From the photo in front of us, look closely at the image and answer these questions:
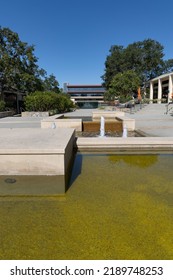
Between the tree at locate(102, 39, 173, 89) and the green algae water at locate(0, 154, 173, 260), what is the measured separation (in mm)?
59116

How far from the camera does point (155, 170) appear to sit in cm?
583

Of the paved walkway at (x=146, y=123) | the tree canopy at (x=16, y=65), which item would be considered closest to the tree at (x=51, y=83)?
the tree canopy at (x=16, y=65)

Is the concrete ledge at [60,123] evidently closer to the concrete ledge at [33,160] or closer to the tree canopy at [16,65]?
the concrete ledge at [33,160]

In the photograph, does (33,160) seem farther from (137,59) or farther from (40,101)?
(137,59)

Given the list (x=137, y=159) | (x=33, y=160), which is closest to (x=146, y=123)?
(x=137, y=159)

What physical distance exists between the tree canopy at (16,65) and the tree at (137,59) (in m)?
32.9

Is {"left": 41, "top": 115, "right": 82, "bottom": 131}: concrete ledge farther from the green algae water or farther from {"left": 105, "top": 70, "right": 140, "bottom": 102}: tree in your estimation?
{"left": 105, "top": 70, "right": 140, "bottom": 102}: tree

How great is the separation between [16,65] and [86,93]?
79.4 meters

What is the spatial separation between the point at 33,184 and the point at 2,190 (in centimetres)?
65

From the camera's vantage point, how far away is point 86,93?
108875 mm

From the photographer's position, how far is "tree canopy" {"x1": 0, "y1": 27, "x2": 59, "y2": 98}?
98.9 feet

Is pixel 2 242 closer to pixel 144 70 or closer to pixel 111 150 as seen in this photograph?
pixel 111 150

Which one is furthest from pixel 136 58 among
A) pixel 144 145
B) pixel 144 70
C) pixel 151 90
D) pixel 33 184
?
pixel 33 184

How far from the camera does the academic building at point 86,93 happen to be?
106 m
